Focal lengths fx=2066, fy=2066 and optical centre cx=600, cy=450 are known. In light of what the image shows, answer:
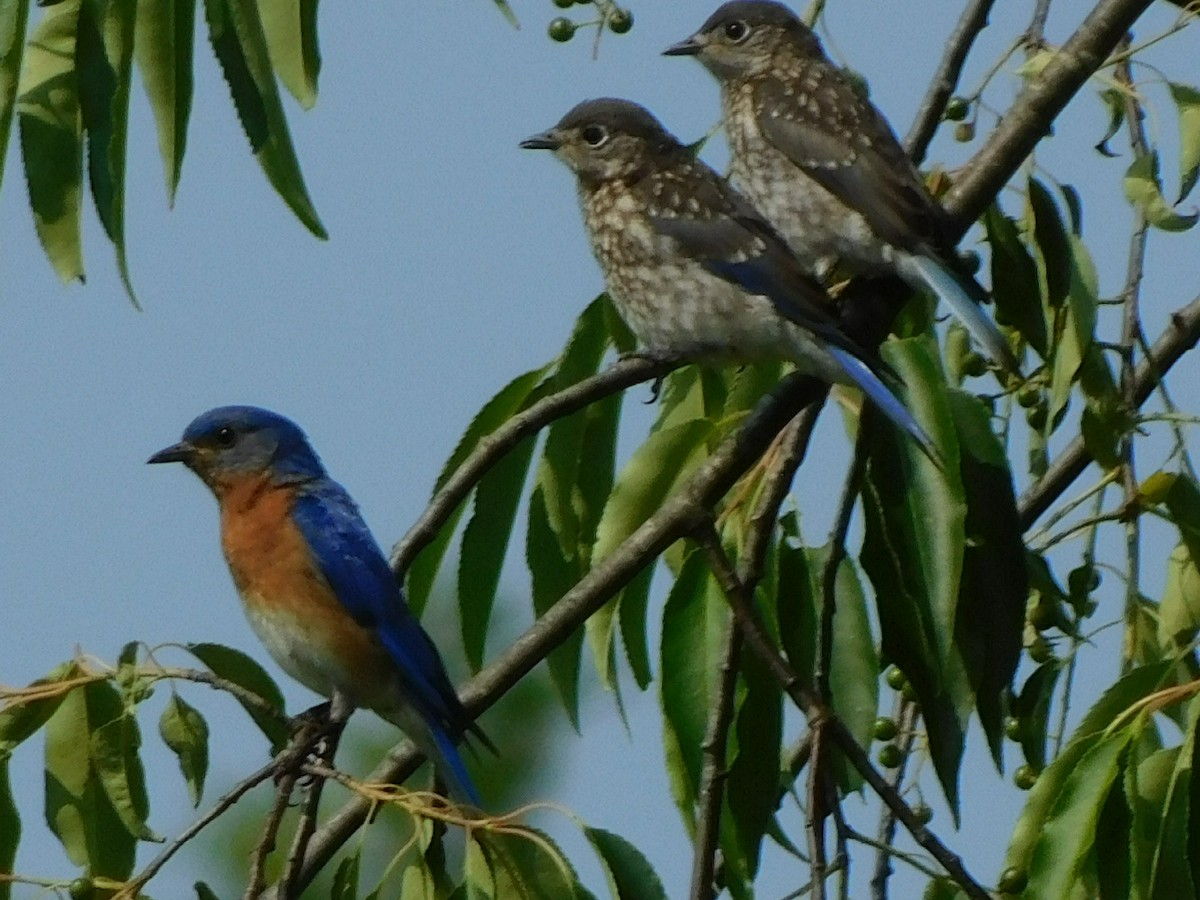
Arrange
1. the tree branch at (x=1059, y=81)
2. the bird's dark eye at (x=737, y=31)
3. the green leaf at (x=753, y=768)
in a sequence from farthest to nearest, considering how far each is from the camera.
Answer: the bird's dark eye at (x=737, y=31) → the tree branch at (x=1059, y=81) → the green leaf at (x=753, y=768)

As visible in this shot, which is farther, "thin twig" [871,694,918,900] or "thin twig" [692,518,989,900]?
"thin twig" [871,694,918,900]

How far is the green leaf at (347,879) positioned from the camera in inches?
122

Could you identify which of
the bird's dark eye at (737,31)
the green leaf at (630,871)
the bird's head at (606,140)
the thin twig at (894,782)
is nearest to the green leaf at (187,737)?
the green leaf at (630,871)

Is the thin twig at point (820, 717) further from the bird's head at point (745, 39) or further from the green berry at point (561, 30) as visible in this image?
the bird's head at point (745, 39)

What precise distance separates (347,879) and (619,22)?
2056 millimetres

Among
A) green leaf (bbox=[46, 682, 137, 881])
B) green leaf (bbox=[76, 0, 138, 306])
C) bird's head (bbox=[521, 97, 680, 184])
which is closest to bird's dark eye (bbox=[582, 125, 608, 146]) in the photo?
bird's head (bbox=[521, 97, 680, 184])

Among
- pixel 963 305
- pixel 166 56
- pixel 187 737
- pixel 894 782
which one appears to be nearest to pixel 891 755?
pixel 894 782

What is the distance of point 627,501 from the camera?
139 inches

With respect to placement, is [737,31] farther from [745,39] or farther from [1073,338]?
[1073,338]

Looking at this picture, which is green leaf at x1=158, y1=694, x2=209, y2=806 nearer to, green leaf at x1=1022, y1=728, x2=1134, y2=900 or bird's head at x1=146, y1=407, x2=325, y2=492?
green leaf at x1=1022, y1=728, x2=1134, y2=900

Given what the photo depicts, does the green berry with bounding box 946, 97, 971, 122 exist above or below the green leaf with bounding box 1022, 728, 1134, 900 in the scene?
above

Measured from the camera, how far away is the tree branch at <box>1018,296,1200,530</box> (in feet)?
13.3

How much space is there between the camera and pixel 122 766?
3156 mm

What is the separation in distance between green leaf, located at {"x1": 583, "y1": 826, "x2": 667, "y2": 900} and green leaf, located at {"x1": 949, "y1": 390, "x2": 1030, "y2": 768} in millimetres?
738
